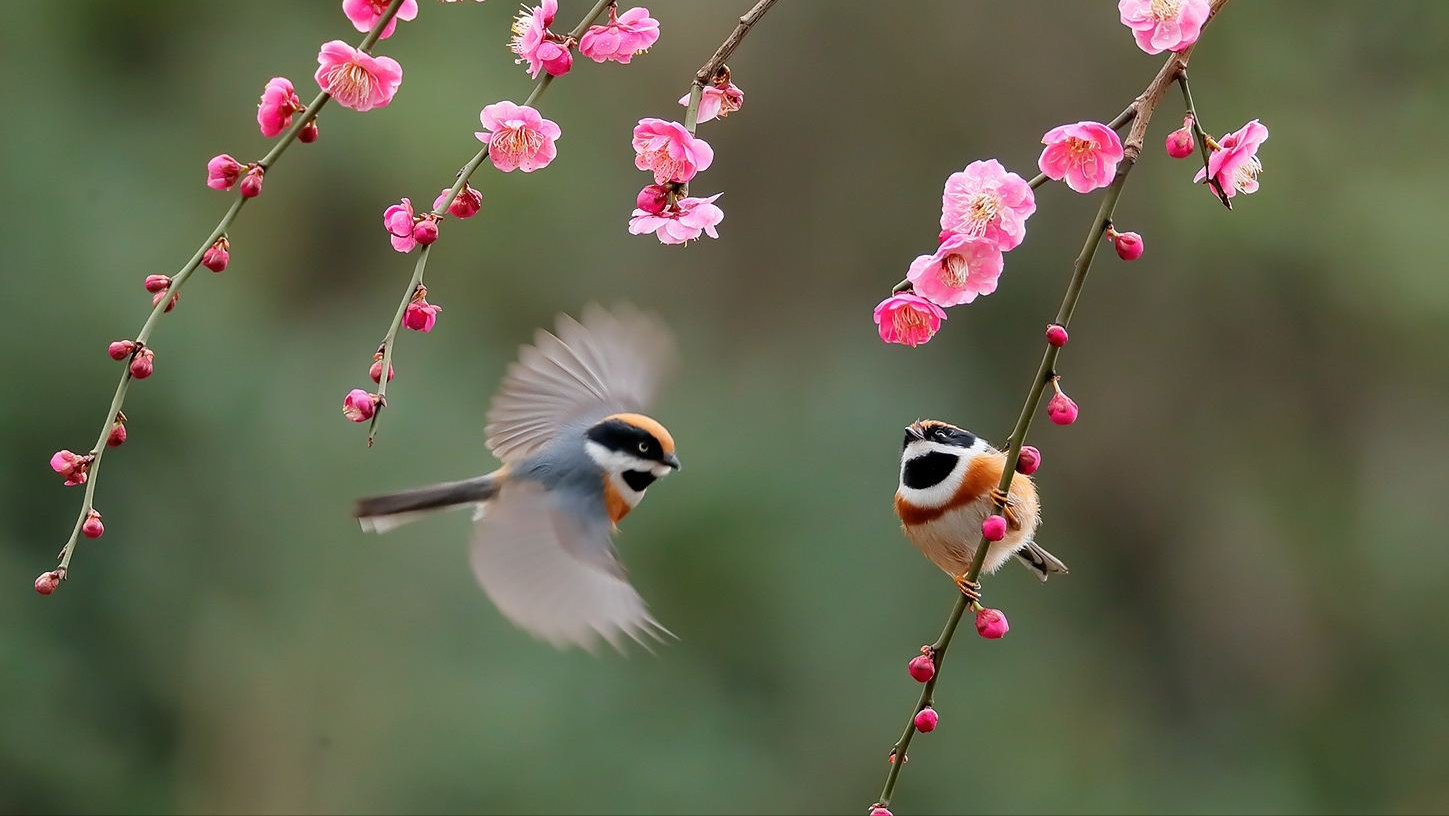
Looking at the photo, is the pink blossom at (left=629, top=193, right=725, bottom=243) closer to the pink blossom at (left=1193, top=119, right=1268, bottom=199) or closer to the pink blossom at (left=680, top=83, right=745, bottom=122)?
the pink blossom at (left=680, top=83, right=745, bottom=122)

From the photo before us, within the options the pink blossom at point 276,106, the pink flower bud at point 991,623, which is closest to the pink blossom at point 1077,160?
the pink flower bud at point 991,623

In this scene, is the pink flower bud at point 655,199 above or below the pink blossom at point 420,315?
above

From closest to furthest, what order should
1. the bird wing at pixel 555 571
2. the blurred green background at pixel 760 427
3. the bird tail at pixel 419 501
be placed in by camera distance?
the bird wing at pixel 555 571, the bird tail at pixel 419 501, the blurred green background at pixel 760 427

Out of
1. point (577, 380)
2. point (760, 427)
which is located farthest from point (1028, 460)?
point (760, 427)

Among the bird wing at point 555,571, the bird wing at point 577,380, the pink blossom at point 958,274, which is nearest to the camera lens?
the pink blossom at point 958,274

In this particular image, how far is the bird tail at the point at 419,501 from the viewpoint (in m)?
2.06

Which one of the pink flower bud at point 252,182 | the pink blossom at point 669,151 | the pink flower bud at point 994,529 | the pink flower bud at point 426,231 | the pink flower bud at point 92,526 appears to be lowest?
the pink flower bud at point 92,526

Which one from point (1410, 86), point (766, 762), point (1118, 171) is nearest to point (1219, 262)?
point (1410, 86)

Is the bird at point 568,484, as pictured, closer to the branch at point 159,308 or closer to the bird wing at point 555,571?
the bird wing at point 555,571

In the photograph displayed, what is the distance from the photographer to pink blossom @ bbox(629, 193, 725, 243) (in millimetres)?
1670

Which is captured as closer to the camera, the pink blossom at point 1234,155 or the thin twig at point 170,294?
the thin twig at point 170,294

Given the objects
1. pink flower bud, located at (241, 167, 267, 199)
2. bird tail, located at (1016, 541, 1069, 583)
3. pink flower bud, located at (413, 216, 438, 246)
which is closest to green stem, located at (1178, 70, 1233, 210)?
pink flower bud, located at (413, 216, 438, 246)

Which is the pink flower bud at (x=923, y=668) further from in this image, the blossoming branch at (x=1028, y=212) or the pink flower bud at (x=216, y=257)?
the pink flower bud at (x=216, y=257)

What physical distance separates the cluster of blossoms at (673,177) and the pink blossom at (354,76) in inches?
11.5
